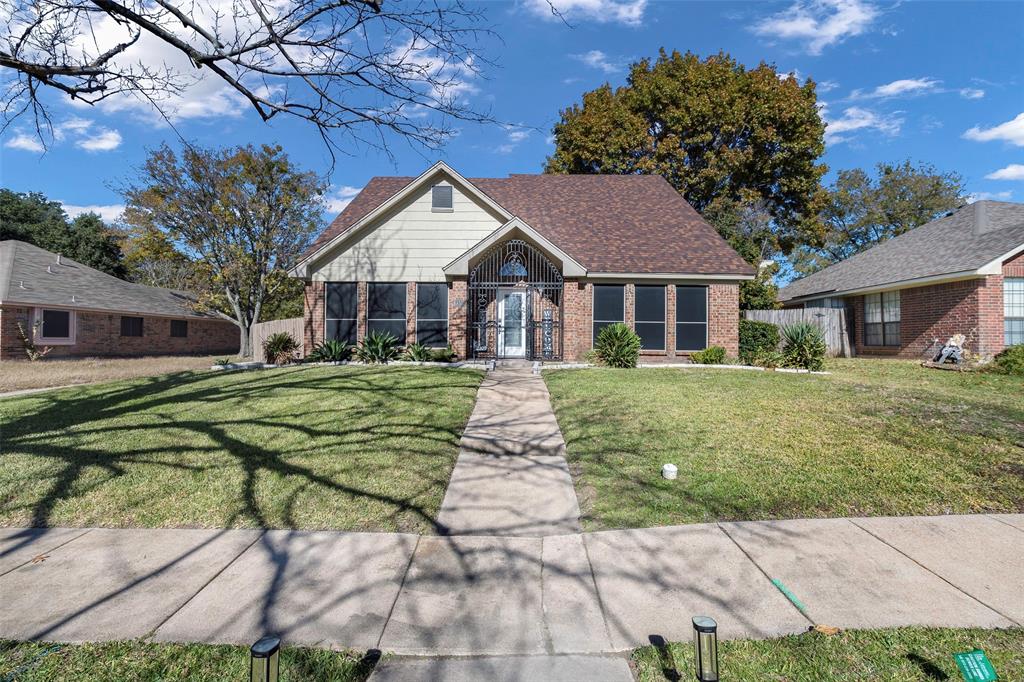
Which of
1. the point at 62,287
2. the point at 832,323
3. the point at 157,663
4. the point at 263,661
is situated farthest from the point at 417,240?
the point at 62,287

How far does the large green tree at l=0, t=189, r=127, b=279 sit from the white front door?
108 ft

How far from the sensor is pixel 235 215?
2244cm

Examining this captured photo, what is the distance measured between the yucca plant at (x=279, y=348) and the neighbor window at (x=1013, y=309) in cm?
2190

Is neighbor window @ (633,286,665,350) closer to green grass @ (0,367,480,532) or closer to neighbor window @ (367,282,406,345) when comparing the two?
neighbor window @ (367,282,406,345)

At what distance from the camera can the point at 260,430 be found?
22.2ft

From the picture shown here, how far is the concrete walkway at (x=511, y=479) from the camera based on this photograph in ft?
14.5

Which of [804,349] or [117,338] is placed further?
[117,338]

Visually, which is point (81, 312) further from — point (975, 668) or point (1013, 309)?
point (1013, 309)

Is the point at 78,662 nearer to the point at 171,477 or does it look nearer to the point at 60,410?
the point at 171,477

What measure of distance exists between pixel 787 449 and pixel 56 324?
27.8 meters

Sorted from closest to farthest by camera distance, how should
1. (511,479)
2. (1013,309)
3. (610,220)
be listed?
(511,479) → (1013,309) → (610,220)

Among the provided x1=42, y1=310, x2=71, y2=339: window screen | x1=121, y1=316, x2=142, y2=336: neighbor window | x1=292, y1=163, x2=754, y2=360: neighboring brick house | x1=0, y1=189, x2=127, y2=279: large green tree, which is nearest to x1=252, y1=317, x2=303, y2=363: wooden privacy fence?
x1=292, y1=163, x2=754, y2=360: neighboring brick house

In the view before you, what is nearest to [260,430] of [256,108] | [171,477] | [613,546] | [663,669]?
[171,477]

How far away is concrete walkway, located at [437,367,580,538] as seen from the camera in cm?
443
